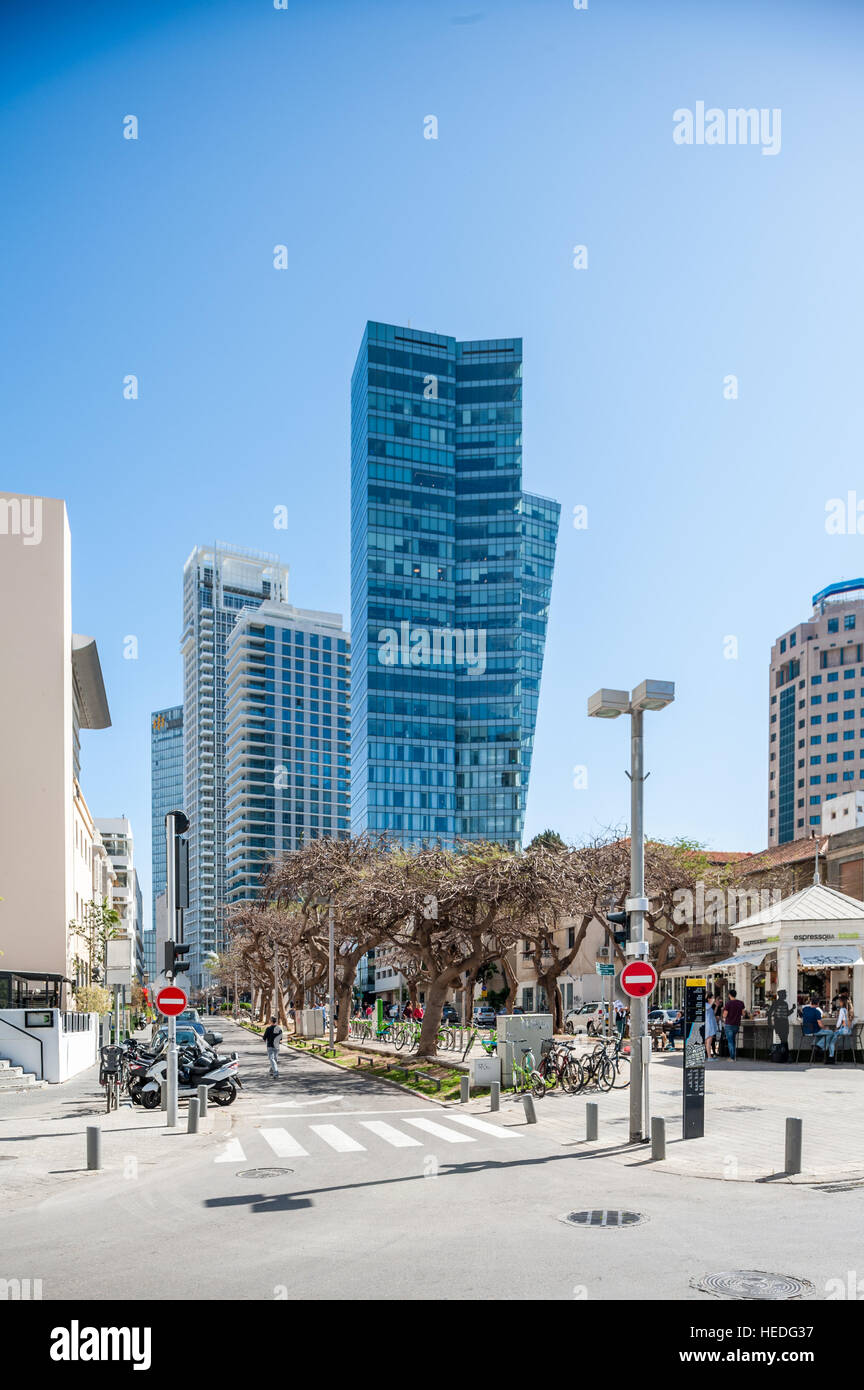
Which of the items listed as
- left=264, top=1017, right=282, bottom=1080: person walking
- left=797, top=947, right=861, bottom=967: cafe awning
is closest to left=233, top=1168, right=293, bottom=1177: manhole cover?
left=264, top=1017, right=282, bottom=1080: person walking

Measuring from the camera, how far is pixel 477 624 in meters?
148

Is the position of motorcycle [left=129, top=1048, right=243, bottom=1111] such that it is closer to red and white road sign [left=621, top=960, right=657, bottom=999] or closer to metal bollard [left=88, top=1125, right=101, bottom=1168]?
metal bollard [left=88, top=1125, right=101, bottom=1168]

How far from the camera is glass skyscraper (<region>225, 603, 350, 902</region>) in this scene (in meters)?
185

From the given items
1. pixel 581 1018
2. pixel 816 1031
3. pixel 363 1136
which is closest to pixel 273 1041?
pixel 363 1136

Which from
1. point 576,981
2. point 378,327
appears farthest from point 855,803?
point 378,327

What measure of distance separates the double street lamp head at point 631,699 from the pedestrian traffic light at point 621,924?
309 centimetres

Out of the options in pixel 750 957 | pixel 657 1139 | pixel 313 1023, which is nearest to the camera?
pixel 657 1139

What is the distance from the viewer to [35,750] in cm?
4081

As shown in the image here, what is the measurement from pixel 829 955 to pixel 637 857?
15.9 m

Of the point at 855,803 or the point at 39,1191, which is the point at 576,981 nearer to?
the point at 855,803

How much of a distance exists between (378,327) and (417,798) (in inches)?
2527

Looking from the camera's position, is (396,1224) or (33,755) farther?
(33,755)

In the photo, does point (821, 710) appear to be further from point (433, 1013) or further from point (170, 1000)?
point (170, 1000)
